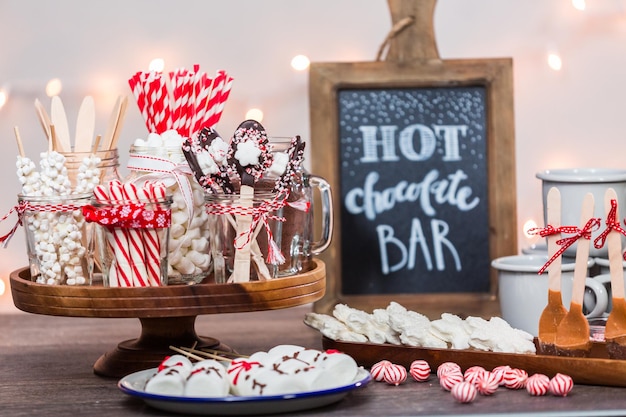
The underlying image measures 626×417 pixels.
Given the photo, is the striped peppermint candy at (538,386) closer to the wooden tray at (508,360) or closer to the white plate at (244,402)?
the wooden tray at (508,360)

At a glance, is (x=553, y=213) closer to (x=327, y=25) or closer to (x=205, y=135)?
(x=205, y=135)

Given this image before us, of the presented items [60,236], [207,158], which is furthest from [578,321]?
[60,236]

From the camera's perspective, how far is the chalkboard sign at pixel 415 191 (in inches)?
58.9

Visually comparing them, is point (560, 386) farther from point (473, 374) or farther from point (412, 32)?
point (412, 32)

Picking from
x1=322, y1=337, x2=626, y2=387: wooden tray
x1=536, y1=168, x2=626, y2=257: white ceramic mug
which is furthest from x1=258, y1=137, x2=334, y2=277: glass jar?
x1=536, y1=168, x2=626, y2=257: white ceramic mug

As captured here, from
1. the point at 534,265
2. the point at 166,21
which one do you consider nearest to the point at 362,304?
the point at 534,265

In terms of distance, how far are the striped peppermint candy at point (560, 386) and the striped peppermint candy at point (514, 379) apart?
3 cm

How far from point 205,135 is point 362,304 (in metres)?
0.51

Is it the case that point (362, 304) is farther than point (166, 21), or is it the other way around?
point (166, 21)

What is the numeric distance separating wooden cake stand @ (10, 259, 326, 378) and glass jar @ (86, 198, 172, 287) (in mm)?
31

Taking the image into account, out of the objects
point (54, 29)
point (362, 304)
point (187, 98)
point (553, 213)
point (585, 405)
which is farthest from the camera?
point (54, 29)

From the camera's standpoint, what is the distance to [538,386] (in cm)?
97

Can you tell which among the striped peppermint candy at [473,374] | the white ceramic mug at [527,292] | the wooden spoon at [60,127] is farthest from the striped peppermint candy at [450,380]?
the wooden spoon at [60,127]

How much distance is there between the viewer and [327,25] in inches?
66.1
